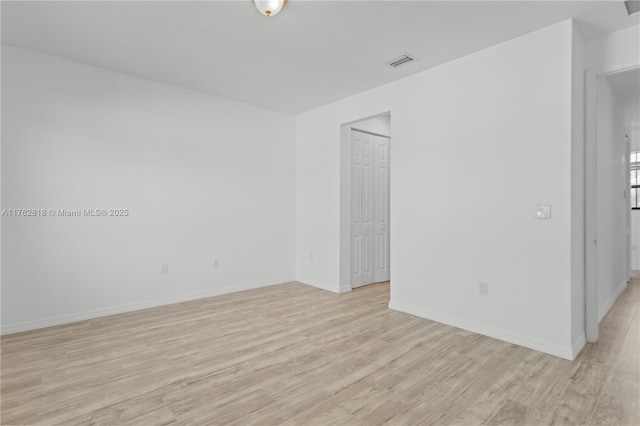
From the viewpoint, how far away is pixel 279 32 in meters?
2.94

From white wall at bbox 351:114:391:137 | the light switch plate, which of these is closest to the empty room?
the light switch plate

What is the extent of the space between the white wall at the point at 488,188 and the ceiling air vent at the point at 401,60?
353 millimetres

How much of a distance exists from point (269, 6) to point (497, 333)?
3.47 meters

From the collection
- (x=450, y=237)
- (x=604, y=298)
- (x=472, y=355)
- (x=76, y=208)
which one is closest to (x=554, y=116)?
(x=450, y=237)

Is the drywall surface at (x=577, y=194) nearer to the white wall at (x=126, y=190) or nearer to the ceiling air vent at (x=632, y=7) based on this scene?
the ceiling air vent at (x=632, y=7)

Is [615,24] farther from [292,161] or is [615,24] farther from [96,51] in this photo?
[96,51]

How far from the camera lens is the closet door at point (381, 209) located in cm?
548

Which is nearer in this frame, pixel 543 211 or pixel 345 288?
pixel 543 211

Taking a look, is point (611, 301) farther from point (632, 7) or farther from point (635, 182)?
point (635, 182)

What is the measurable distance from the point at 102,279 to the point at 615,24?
561 centimetres

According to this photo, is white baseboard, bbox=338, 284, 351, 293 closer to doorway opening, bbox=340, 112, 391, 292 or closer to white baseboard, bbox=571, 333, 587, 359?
doorway opening, bbox=340, 112, 391, 292

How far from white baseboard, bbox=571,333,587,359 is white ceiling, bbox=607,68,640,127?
2555 mm

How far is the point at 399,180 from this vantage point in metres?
3.99

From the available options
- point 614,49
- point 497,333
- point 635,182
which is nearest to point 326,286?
point 497,333
